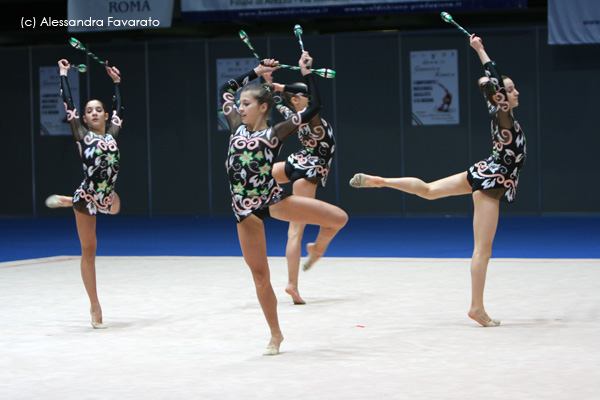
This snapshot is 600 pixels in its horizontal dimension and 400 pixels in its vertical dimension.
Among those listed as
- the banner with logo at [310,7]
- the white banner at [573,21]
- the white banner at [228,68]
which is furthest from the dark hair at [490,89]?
the white banner at [228,68]

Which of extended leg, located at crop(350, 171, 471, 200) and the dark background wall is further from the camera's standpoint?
the dark background wall

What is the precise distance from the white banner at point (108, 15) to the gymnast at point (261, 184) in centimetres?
1061

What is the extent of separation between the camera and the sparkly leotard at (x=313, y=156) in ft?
23.3

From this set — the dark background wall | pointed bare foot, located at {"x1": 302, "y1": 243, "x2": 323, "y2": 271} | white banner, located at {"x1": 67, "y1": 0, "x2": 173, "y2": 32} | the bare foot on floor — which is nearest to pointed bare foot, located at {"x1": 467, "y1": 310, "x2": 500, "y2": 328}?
the bare foot on floor

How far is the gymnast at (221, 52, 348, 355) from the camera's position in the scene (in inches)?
202

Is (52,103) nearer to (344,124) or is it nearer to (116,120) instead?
(344,124)

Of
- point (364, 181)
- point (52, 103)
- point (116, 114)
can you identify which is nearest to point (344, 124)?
point (52, 103)

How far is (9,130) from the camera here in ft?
60.0

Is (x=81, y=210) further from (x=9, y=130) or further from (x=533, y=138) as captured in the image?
(x=9, y=130)

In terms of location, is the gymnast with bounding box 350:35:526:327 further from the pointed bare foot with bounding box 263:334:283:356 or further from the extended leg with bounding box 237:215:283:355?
the pointed bare foot with bounding box 263:334:283:356

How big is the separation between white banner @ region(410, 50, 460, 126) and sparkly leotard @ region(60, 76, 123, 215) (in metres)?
10.7

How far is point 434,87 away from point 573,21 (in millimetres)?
2914

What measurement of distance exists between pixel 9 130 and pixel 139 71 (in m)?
3.30

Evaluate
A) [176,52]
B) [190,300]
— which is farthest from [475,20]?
[190,300]
